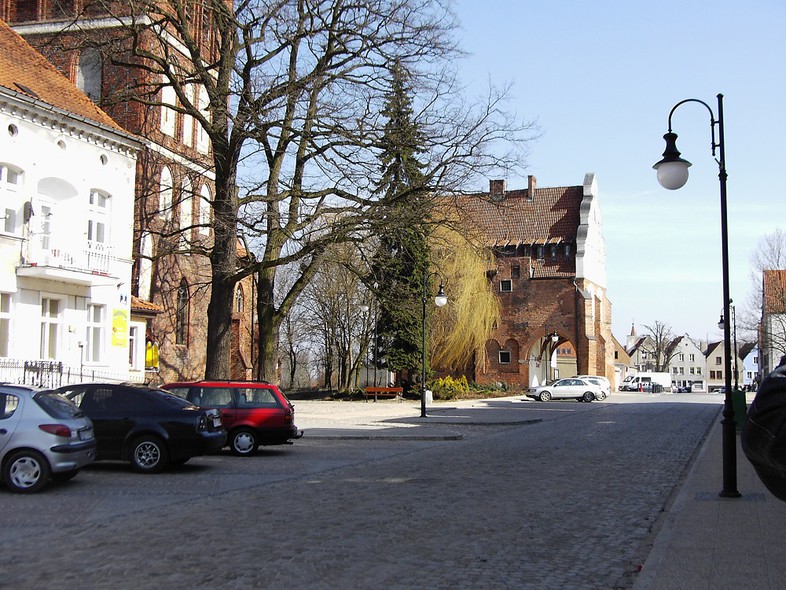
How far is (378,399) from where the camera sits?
48031mm

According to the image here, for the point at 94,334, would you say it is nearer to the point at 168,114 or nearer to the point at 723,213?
the point at 168,114

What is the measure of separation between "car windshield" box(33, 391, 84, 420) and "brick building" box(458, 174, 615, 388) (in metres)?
52.0

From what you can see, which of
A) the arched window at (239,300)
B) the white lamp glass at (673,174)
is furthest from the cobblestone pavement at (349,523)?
the arched window at (239,300)

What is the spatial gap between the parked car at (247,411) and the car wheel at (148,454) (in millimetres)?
2951

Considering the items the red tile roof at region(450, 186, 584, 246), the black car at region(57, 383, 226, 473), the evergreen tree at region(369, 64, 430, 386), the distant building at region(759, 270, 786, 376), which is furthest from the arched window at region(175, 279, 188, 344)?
the distant building at region(759, 270, 786, 376)

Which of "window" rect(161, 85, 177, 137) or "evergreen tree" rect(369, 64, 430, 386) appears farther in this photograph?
"window" rect(161, 85, 177, 137)

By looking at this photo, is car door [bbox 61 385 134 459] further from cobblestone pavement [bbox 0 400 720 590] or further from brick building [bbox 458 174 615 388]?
brick building [bbox 458 174 615 388]

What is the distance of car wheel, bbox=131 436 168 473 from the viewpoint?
48.6ft

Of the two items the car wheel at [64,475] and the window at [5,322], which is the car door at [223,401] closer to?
the car wheel at [64,475]

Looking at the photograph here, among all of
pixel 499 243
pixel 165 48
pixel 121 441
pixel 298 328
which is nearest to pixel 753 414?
pixel 121 441

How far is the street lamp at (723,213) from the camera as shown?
38.3 ft

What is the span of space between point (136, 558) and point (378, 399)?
40.2 meters

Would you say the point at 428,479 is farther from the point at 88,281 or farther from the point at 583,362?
the point at 583,362

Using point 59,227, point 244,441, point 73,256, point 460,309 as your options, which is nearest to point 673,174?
point 244,441
